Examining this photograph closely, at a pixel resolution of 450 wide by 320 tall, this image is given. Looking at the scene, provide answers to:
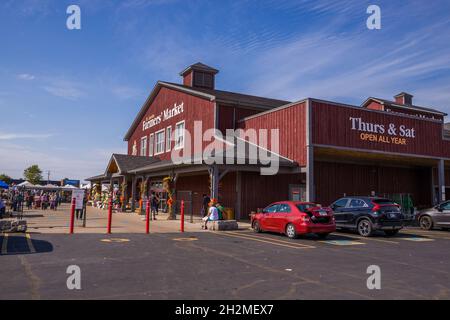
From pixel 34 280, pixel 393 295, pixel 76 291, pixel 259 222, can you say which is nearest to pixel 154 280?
pixel 76 291

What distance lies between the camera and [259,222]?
1694 centimetres

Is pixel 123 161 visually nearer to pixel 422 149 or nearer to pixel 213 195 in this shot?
pixel 213 195

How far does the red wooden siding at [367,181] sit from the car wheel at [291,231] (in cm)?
1160

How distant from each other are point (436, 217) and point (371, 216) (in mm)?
5588

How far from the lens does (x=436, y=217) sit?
63.2 feet

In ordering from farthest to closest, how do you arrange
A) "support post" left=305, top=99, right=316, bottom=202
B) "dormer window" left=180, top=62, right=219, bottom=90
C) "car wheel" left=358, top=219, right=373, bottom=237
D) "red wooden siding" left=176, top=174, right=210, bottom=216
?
1. "dormer window" left=180, top=62, right=219, bottom=90
2. "red wooden siding" left=176, top=174, right=210, bottom=216
3. "support post" left=305, top=99, right=316, bottom=202
4. "car wheel" left=358, top=219, right=373, bottom=237

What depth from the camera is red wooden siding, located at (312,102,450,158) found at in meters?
22.0

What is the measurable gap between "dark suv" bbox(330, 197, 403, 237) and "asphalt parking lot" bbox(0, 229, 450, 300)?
4.74 feet

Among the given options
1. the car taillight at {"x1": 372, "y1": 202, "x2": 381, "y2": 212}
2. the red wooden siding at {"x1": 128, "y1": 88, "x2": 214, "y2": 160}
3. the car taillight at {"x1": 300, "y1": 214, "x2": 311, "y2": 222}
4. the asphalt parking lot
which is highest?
the red wooden siding at {"x1": 128, "y1": 88, "x2": 214, "y2": 160}

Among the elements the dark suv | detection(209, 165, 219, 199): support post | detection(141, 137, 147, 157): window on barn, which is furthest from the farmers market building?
the dark suv

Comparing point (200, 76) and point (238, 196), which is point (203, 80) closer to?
point (200, 76)

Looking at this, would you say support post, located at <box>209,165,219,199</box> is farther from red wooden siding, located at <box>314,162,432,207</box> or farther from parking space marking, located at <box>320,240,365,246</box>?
red wooden siding, located at <box>314,162,432,207</box>

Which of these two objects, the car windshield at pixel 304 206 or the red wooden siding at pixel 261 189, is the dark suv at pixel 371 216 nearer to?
the car windshield at pixel 304 206

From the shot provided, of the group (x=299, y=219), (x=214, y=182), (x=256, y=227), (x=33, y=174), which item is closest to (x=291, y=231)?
(x=299, y=219)
